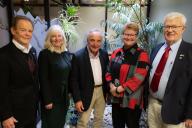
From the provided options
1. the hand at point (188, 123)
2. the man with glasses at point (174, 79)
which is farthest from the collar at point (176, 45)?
the hand at point (188, 123)

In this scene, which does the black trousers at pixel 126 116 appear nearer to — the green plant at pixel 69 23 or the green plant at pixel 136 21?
the green plant at pixel 136 21

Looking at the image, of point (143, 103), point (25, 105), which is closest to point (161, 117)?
point (143, 103)

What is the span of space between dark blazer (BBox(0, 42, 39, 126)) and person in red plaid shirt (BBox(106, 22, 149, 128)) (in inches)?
32.1

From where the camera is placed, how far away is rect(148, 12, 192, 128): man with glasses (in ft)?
6.21

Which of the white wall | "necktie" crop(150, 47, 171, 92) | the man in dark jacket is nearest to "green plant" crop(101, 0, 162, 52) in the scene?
the white wall

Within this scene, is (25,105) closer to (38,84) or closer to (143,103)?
(38,84)

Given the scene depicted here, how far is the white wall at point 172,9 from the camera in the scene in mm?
3324

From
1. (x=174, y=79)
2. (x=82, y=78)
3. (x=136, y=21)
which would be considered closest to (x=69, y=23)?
(x=136, y=21)

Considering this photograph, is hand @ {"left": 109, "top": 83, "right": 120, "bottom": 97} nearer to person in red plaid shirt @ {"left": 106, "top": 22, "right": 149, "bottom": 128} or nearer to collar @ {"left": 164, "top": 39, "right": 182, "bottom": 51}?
person in red plaid shirt @ {"left": 106, "top": 22, "right": 149, "bottom": 128}

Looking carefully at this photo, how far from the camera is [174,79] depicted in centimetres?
193

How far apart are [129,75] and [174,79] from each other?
462mm

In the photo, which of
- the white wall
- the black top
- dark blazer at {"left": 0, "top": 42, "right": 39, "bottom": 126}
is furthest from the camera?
the white wall

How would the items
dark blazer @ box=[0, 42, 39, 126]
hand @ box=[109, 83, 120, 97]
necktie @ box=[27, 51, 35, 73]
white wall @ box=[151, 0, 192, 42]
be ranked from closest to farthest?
dark blazer @ box=[0, 42, 39, 126], necktie @ box=[27, 51, 35, 73], hand @ box=[109, 83, 120, 97], white wall @ box=[151, 0, 192, 42]

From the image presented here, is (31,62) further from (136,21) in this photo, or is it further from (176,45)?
(136,21)
